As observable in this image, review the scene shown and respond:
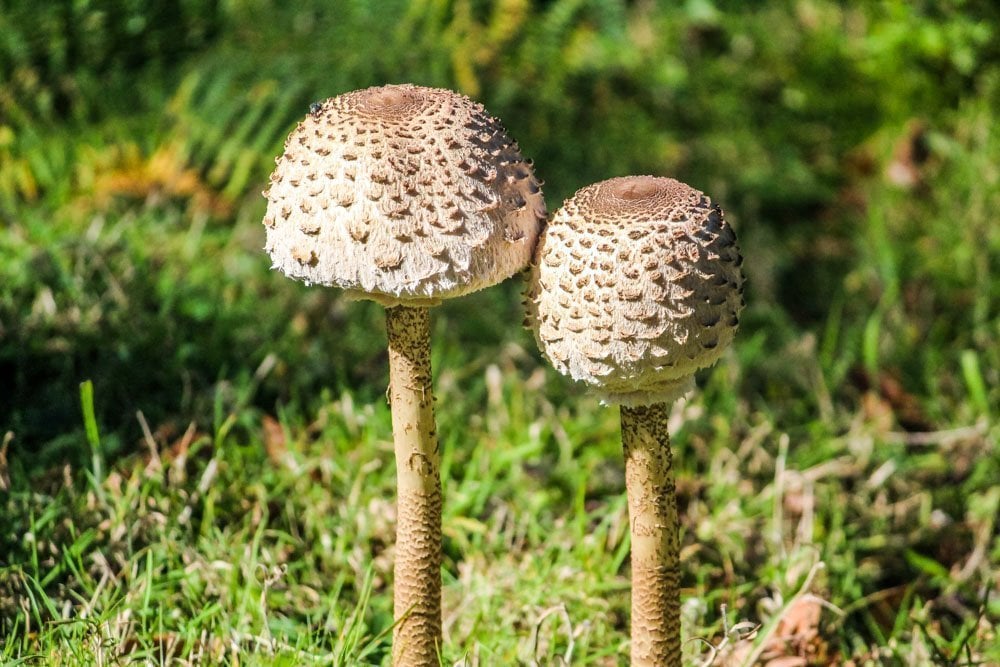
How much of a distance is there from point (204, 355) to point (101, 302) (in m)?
0.46

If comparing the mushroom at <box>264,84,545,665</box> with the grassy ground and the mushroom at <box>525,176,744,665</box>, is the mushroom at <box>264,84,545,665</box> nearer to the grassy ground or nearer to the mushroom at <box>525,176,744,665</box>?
the mushroom at <box>525,176,744,665</box>

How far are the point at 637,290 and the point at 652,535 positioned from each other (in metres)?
0.74

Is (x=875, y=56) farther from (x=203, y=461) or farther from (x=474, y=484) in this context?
(x=203, y=461)

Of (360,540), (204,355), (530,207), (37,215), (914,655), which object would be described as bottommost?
(914,655)

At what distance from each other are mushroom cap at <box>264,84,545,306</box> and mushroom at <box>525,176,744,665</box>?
154 mm

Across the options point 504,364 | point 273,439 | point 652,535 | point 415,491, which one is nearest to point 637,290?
point 652,535

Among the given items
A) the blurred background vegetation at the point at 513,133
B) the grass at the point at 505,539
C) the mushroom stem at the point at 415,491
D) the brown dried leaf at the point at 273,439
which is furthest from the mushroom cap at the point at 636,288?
the blurred background vegetation at the point at 513,133

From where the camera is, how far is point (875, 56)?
618 centimetres

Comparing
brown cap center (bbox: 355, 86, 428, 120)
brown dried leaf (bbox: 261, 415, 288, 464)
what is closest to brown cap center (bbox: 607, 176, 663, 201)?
brown cap center (bbox: 355, 86, 428, 120)

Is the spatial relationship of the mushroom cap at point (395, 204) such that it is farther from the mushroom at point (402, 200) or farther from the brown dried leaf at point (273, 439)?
the brown dried leaf at point (273, 439)

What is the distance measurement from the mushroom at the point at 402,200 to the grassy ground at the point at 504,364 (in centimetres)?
110

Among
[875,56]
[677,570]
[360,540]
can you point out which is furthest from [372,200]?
[875,56]

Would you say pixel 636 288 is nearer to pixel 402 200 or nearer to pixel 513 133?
pixel 402 200

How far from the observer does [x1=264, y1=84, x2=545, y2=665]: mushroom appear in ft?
7.78
